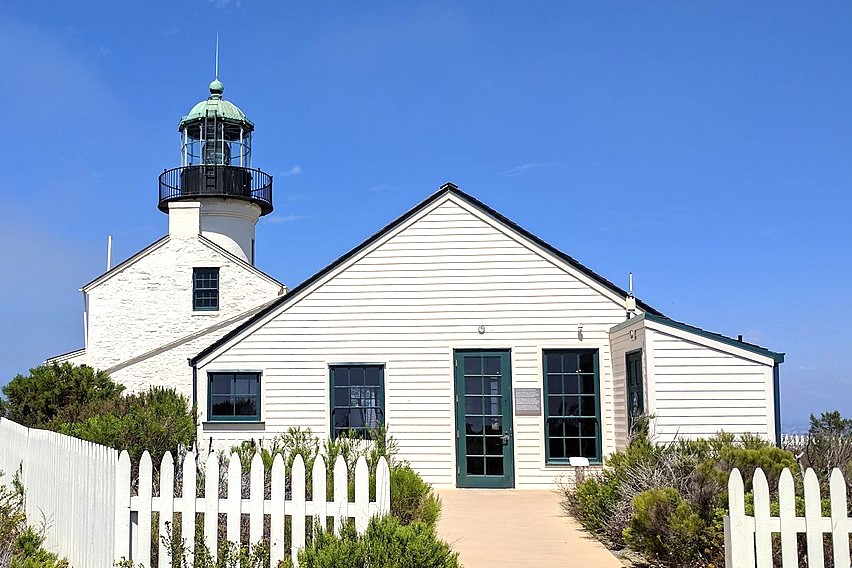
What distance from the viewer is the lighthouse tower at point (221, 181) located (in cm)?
2823

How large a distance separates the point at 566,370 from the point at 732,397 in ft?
9.87

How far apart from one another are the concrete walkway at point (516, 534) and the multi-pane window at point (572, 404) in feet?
4.36

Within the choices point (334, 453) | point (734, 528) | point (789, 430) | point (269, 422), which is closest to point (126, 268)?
point (269, 422)

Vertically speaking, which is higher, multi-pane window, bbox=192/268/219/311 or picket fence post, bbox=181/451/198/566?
multi-pane window, bbox=192/268/219/311

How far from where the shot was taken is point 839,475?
6.04m

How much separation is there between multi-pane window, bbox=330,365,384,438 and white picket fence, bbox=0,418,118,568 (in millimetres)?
6077

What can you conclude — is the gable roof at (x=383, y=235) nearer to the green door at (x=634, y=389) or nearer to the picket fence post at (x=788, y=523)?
the green door at (x=634, y=389)

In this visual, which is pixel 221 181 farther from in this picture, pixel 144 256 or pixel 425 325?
pixel 425 325

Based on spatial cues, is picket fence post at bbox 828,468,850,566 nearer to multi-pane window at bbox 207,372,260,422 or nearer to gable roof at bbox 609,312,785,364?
gable roof at bbox 609,312,785,364

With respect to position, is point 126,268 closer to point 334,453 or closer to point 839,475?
point 334,453

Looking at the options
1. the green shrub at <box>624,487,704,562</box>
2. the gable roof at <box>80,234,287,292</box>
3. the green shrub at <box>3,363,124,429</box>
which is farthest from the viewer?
the gable roof at <box>80,234,287,292</box>

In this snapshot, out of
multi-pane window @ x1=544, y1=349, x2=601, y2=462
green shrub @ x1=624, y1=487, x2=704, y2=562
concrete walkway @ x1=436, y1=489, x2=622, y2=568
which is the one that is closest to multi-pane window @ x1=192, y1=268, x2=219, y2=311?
multi-pane window @ x1=544, y1=349, x2=601, y2=462

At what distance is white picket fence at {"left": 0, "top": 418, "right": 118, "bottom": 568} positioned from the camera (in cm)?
712

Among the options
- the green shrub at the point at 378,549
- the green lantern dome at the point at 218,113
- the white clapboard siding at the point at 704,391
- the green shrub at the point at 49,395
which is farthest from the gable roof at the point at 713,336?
the green lantern dome at the point at 218,113
